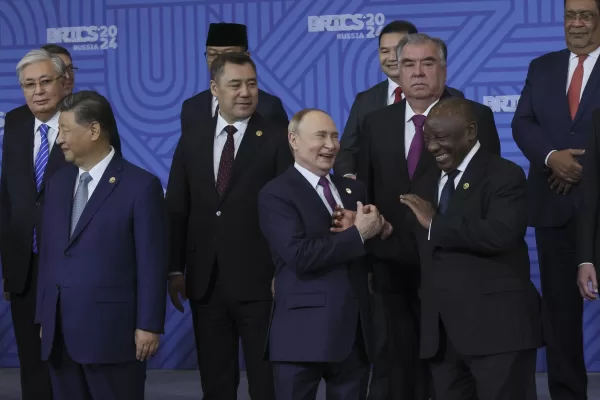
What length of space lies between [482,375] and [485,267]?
0.35 meters

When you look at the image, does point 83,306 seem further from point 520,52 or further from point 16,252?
point 520,52

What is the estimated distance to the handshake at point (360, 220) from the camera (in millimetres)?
3707

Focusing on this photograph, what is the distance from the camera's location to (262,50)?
6262 millimetres

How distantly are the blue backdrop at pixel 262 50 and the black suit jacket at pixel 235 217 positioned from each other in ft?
6.10

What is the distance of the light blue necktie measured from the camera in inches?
150

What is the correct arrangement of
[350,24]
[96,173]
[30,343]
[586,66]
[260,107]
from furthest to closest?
[350,24]
[260,107]
[30,343]
[586,66]
[96,173]

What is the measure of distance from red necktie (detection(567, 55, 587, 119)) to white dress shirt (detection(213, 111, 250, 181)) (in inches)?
51.4

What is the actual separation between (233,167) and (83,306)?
35.4 inches

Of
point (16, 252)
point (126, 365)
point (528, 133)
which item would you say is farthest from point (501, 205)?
point (16, 252)

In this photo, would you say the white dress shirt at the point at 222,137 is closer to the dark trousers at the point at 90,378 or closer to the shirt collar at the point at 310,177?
the shirt collar at the point at 310,177

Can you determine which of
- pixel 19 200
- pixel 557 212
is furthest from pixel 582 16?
pixel 19 200

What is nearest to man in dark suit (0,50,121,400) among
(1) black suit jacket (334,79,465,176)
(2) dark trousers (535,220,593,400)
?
(1) black suit jacket (334,79,465,176)

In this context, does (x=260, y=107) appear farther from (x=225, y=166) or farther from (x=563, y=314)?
(x=563, y=314)

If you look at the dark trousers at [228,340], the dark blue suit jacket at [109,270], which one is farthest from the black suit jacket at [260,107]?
the dark blue suit jacket at [109,270]
